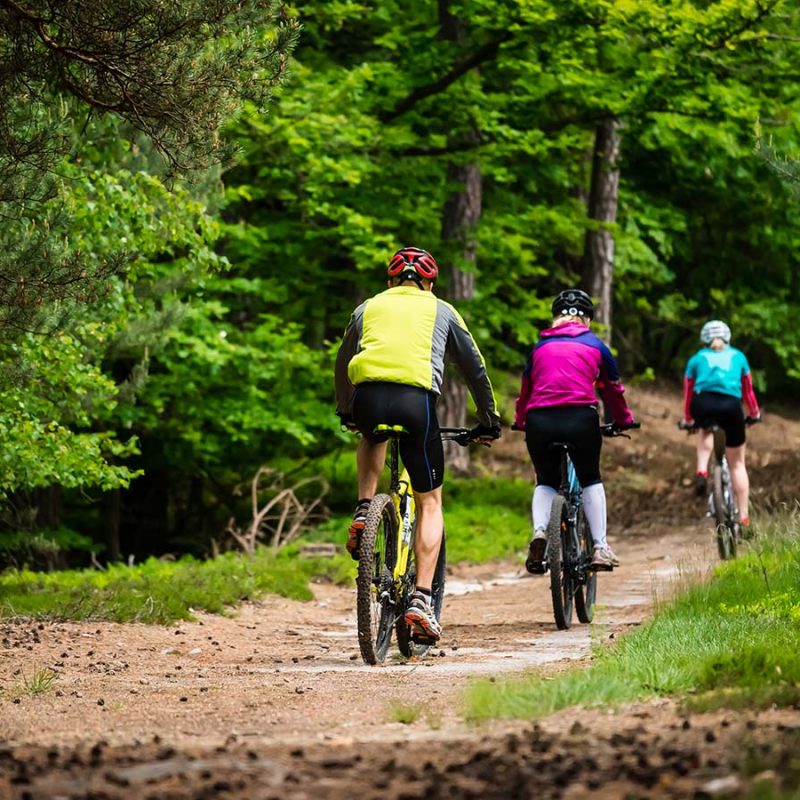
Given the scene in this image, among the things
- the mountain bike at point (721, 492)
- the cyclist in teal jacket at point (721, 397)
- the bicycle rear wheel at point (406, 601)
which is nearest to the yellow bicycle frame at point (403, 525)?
the bicycle rear wheel at point (406, 601)

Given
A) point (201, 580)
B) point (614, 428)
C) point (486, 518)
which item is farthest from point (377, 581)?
point (486, 518)

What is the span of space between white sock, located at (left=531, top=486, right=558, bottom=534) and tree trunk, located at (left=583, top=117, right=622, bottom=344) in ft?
36.9

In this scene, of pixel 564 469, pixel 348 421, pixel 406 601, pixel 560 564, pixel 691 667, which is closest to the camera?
pixel 691 667

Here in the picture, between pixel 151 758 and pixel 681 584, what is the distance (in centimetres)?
579

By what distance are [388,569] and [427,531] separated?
13.3 inches

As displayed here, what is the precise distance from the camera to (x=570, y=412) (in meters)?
10.0

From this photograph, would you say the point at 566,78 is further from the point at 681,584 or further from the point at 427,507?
the point at 427,507

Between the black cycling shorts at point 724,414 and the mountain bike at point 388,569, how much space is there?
18.0ft

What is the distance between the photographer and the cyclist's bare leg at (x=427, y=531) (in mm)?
8352

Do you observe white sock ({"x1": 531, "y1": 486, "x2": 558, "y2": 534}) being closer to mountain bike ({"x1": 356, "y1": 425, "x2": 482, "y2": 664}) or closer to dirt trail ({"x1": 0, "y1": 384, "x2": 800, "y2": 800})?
dirt trail ({"x1": 0, "y1": 384, "x2": 800, "y2": 800})

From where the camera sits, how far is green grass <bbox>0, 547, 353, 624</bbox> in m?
10.6

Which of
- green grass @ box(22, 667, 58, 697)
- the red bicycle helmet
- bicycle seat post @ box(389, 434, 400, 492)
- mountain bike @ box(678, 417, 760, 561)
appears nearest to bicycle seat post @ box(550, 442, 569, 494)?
bicycle seat post @ box(389, 434, 400, 492)

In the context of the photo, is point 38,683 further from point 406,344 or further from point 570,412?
point 570,412

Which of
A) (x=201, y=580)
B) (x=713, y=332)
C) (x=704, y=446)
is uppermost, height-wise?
(x=713, y=332)
